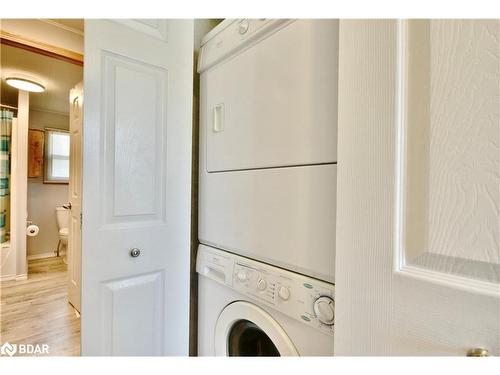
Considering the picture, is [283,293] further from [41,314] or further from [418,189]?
[41,314]

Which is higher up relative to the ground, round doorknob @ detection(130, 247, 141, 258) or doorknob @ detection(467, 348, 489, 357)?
doorknob @ detection(467, 348, 489, 357)

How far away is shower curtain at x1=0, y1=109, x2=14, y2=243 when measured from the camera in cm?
250

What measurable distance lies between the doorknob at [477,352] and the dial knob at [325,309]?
10.4 inches

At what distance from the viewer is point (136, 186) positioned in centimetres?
96

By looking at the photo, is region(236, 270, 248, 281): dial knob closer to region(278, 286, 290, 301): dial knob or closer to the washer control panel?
the washer control panel

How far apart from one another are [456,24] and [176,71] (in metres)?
0.97

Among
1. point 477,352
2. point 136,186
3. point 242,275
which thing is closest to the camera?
point 477,352

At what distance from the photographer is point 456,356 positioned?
337 mm

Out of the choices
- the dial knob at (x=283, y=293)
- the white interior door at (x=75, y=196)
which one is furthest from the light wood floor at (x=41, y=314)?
the dial knob at (x=283, y=293)

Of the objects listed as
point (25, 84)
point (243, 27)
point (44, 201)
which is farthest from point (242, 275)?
point (44, 201)

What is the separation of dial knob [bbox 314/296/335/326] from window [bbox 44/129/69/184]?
406 cm

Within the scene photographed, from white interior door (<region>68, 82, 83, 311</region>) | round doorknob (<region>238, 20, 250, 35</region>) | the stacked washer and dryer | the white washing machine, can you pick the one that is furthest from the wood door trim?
the white washing machine

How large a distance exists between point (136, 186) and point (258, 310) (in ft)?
2.15
